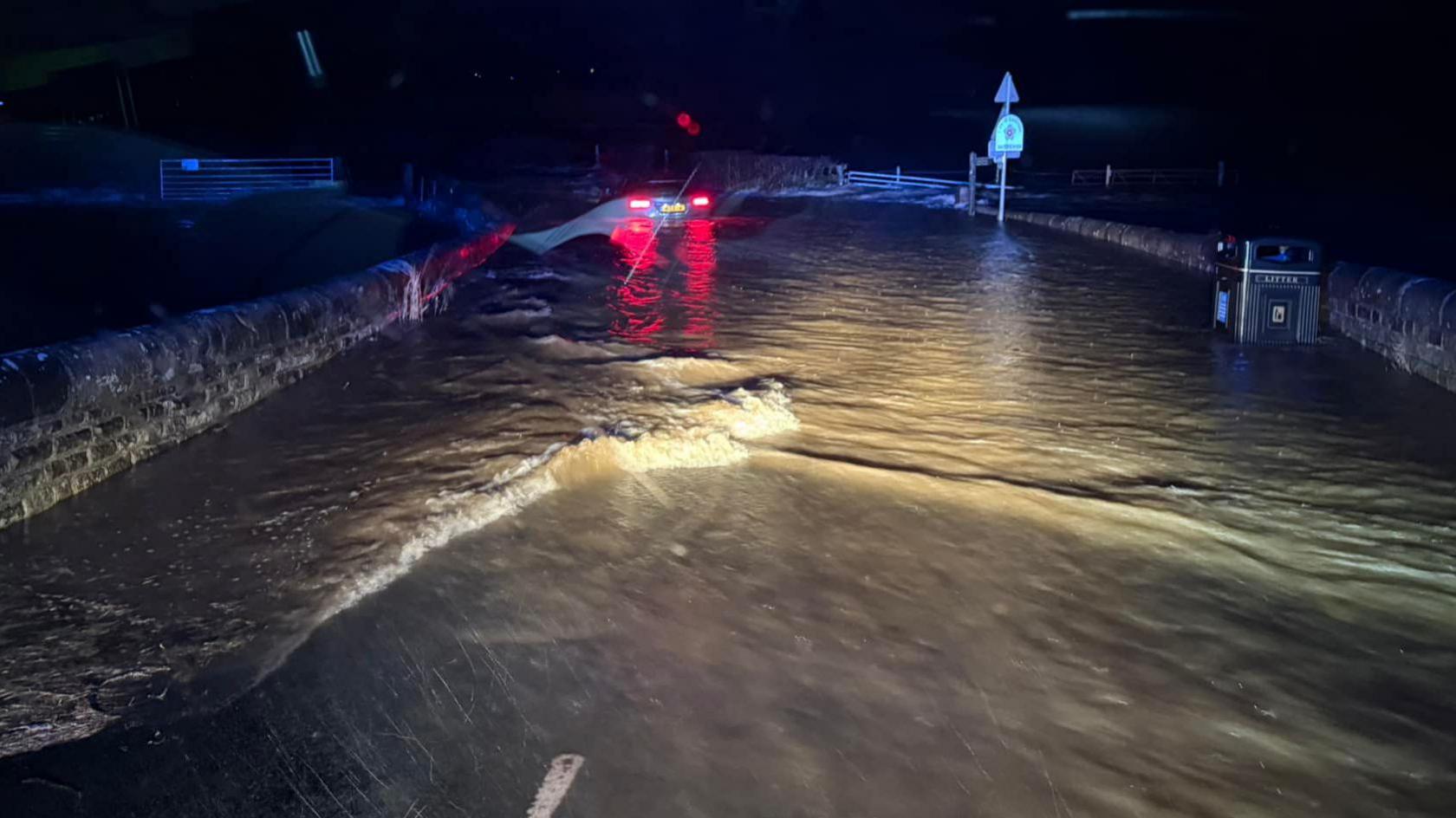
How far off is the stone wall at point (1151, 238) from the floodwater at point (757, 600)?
7854 mm

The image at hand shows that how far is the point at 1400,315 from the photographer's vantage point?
34.2 feet

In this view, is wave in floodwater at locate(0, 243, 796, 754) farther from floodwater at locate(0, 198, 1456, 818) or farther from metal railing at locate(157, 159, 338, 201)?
metal railing at locate(157, 159, 338, 201)

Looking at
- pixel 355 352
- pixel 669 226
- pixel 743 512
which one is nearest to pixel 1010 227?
pixel 669 226

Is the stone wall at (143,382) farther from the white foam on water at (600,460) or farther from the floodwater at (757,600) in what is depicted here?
the white foam on water at (600,460)

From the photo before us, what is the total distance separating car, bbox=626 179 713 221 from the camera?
83.1 feet

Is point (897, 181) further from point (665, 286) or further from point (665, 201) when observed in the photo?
point (665, 286)

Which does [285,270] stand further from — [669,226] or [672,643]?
[672,643]

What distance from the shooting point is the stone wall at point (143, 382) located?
6168 mm

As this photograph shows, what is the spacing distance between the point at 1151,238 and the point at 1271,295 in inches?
371

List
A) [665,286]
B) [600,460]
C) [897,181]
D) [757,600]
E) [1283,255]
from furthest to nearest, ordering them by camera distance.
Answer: [897,181] < [665,286] < [1283,255] < [600,460] < [757,600]

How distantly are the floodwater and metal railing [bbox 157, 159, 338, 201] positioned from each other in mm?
23452

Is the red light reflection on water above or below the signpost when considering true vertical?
below

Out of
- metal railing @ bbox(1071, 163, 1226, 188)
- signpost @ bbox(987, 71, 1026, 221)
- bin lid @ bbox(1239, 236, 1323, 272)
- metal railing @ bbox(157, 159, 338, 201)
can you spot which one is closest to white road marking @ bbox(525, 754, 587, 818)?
bin lid @ bbox(1239, 236, 1323, 272)

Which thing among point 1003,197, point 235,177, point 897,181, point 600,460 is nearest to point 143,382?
point 600,460
